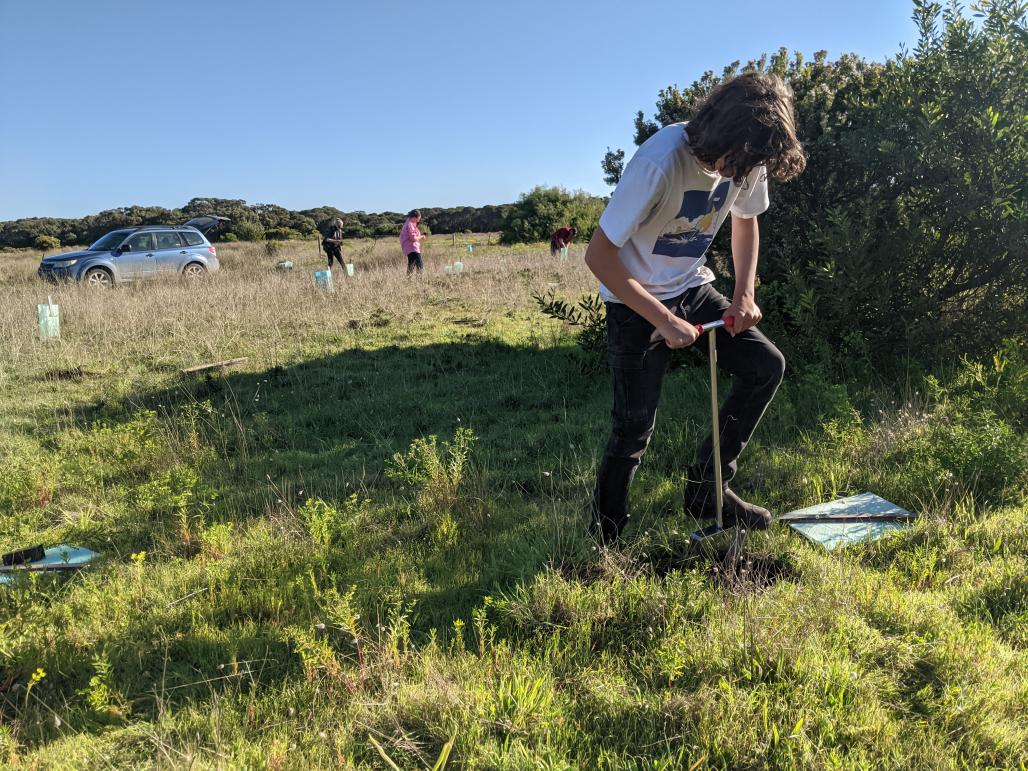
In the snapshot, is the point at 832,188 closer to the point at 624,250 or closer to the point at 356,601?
the point at 624,250

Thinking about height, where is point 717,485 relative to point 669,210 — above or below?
below

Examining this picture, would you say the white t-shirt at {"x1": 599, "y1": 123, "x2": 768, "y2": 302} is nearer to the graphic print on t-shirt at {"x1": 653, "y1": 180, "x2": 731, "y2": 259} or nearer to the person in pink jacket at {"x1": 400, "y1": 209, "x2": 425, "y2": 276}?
the graphic print on t-shirt at {"x1": 653, "y1": 180, "x2": 731, "y2": 259}

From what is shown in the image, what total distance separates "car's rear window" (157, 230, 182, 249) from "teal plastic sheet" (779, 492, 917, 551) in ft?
58.3

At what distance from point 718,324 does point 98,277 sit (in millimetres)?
16714

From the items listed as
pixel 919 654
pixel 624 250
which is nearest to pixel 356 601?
pixel 624 250

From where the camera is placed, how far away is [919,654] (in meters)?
2.27

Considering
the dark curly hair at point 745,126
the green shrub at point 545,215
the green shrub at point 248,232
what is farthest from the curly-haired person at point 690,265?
the green shrub at point 248,232

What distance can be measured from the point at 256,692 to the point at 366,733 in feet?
1.62

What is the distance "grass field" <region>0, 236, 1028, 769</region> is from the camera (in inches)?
80.0

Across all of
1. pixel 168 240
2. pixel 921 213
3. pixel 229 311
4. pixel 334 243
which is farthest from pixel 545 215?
pixel 921 213

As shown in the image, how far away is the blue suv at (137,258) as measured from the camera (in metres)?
15.4

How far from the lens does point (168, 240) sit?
17.1 metres

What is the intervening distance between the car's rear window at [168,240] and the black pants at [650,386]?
17.3 meters

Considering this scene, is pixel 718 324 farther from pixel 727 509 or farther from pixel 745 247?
pixel 727 509
